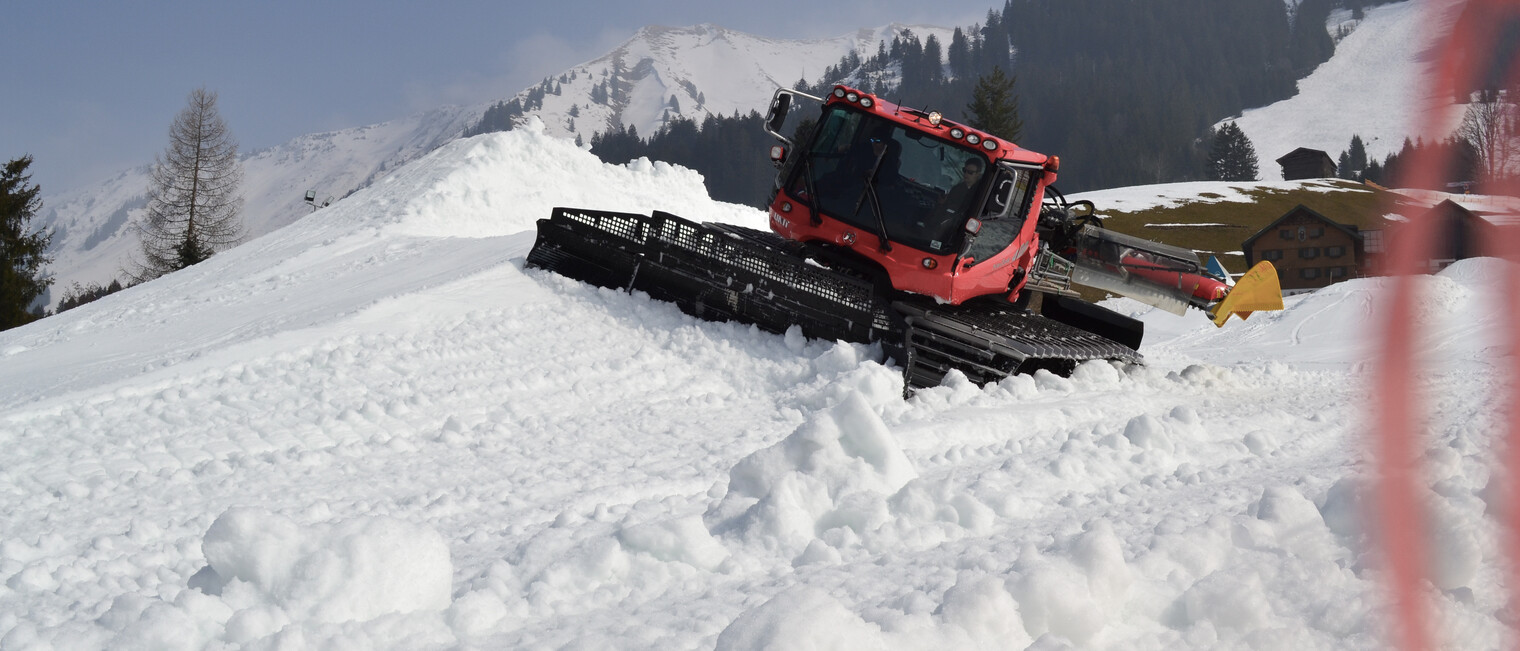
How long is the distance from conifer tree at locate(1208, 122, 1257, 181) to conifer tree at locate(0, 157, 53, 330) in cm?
9453

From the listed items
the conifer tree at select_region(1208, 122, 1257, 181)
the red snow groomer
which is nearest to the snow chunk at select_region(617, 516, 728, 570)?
the red snow groomer

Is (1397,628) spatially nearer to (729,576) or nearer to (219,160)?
(729,576)

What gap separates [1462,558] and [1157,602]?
94 cm

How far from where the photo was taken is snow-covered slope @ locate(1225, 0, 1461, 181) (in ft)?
397

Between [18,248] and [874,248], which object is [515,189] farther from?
[18,248]

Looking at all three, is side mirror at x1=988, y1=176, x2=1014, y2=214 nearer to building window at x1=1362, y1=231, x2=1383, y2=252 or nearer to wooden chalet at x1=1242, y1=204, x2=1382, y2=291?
wooden chalet at x1=1242, y1=204, x2=1382, y2=291

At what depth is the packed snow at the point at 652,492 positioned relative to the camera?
262 cm

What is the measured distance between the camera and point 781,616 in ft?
7.79

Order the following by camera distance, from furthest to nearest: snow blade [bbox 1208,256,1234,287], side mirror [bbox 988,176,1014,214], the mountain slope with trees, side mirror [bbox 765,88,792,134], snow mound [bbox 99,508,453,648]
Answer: the mountain slope with trees
snow blade [bbox 1208,256,1234,287]
side mirror [bbox 988,176,1014,214]
side mirror [bbox 765,88,792,134]
snow mound [bbox 99,508,453,648]

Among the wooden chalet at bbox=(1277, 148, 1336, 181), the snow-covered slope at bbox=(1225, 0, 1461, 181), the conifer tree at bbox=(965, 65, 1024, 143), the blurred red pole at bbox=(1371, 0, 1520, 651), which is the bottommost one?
the blurred red pole at bbox=(1371, 0, 1520, 651)

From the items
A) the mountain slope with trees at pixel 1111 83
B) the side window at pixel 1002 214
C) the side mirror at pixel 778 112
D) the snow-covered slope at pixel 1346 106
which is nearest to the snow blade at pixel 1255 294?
the side window at pixel 1002 214

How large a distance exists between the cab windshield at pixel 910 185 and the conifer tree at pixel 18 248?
30850mm

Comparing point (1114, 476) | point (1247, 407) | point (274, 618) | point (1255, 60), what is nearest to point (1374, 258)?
point (1247, 407)

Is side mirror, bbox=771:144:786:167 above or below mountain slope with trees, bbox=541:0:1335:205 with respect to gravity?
below
